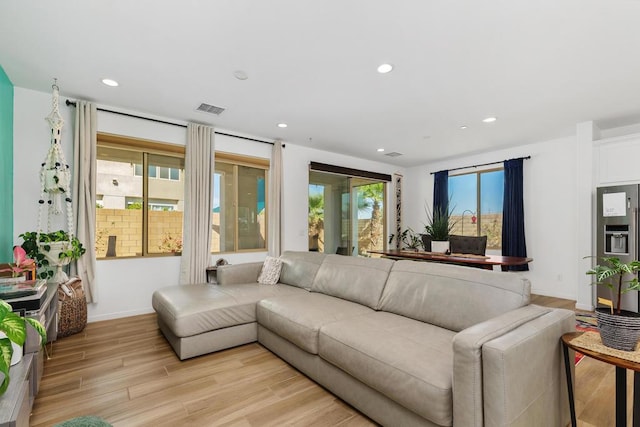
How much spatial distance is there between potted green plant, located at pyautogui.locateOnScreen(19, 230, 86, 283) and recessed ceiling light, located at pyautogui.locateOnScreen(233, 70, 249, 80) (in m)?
2.41

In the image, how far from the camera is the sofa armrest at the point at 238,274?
140 inches

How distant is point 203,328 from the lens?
2619 mm

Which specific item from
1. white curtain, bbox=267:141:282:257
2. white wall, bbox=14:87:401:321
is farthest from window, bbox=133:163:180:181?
white curtain, bbox=267:141:282:257

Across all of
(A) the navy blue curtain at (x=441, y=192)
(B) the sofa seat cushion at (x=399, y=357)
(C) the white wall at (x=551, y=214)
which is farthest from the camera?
(A) the navy blue curtain at (x=441, y=192)

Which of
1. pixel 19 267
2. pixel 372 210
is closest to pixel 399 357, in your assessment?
pixel 19 267

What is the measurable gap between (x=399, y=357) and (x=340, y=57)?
2.38 metres

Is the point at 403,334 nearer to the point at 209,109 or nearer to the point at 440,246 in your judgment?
the point at 440,246

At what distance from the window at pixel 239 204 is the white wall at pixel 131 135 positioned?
16 centimetres

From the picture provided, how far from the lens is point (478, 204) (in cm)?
627

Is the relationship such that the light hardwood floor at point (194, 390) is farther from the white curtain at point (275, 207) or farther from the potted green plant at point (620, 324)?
the white curtain at point (275, 207)

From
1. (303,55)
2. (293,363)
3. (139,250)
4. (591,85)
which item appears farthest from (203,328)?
(591,85)

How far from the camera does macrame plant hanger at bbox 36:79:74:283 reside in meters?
3.06

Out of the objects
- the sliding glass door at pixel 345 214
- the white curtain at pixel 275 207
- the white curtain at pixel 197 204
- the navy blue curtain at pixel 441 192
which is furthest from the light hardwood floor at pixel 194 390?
the navy blue curtain at pixel 441 192

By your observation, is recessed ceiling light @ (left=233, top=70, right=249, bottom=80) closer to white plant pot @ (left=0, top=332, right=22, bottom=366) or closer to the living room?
the living room
